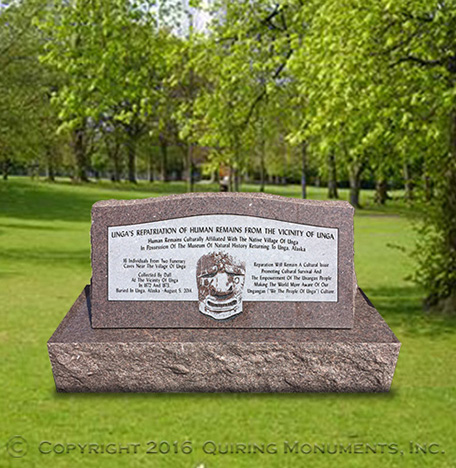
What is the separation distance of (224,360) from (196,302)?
62cm

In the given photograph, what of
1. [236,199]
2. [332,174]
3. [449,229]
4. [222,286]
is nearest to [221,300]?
[222,286]

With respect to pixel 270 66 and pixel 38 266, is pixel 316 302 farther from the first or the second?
pixel 38 266

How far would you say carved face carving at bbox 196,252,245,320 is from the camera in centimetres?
735

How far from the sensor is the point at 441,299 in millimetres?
11477

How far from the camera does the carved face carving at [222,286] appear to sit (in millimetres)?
7348

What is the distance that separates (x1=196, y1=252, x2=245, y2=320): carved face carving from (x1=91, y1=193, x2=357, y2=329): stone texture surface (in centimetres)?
9

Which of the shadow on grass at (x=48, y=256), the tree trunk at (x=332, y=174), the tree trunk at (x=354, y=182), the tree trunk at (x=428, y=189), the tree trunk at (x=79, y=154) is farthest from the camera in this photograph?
the tree trunk at (x=79, y=154)

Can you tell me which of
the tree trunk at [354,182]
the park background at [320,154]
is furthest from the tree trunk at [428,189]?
the tree trunk at [354,182]

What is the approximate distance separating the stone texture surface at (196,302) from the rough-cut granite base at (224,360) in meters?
0.09

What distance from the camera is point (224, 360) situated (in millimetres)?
7160

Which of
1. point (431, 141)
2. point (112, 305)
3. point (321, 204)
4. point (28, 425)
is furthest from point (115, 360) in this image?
point (431, 141)

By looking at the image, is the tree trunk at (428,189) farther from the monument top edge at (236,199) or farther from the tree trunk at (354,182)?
the tree trunk at (354,182)

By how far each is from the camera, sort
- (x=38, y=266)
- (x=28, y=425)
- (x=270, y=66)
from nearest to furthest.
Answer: (x=28, y=425) → (x=270, y=66) → (x=38, y=266)

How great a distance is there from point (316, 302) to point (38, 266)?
10.6m
